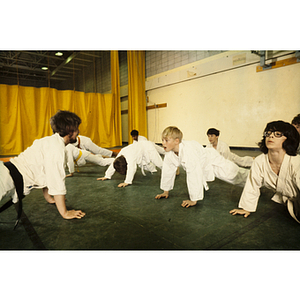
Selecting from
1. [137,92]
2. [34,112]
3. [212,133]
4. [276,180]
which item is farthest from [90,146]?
[137,92]

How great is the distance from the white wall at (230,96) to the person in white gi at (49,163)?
5292mm

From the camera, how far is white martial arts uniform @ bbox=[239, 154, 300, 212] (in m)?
1.46

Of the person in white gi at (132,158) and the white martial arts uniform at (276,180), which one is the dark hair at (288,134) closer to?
the white martial arts uniform at (276,180)

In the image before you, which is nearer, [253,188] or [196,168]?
[253,188]

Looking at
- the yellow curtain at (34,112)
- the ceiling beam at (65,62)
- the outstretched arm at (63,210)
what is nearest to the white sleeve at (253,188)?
the outstretched arm at (63,210)

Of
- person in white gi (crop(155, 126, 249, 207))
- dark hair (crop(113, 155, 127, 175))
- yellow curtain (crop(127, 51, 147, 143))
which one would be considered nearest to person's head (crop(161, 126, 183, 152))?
person in white gi (crop(155, 126, 249, 207))

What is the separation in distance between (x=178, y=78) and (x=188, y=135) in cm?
224

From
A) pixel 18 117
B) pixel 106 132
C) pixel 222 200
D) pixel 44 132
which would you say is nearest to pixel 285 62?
pixel 222 200

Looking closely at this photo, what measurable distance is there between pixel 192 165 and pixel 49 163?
129 cm

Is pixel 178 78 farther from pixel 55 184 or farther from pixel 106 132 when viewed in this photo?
pixel 55 184

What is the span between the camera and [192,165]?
6.09 feet

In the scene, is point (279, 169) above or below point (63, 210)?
above

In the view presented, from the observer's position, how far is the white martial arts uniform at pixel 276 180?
1460mm

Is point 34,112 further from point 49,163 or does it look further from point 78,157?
point 49,163
